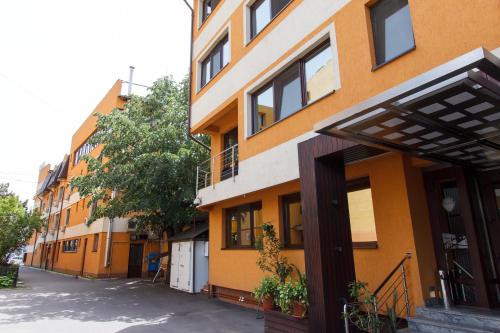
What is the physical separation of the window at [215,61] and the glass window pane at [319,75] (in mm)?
4316

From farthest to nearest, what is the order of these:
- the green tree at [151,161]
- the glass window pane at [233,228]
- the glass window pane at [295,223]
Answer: the green tree at [151,161] < the glass window pane at [233,228] < the glass window pane at [295,223]

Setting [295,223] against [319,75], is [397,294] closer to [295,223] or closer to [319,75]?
[295,223]

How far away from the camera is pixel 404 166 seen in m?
6.46

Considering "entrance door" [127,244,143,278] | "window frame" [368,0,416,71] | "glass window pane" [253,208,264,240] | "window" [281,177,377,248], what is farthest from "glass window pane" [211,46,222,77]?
"entrance door" [127,244,143,278]

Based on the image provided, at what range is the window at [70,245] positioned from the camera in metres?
28.5

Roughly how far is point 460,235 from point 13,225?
75.6 ft

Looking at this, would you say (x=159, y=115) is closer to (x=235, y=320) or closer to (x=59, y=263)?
(x=235, y=320)

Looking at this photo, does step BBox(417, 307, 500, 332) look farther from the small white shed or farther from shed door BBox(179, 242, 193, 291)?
shed door BBox(179, 242, 193, 291)

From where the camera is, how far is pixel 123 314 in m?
10.1

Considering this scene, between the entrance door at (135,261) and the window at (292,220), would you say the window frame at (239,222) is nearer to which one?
the window at (292,220)

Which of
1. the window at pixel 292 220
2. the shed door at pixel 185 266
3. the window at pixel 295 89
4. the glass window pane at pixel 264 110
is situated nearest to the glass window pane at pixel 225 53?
the window at pixel 295 89


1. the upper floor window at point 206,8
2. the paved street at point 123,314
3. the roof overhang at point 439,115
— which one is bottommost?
the paved street at point 123,314

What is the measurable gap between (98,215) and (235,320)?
11.3 m

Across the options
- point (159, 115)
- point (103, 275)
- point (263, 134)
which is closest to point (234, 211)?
point (263, 134)
